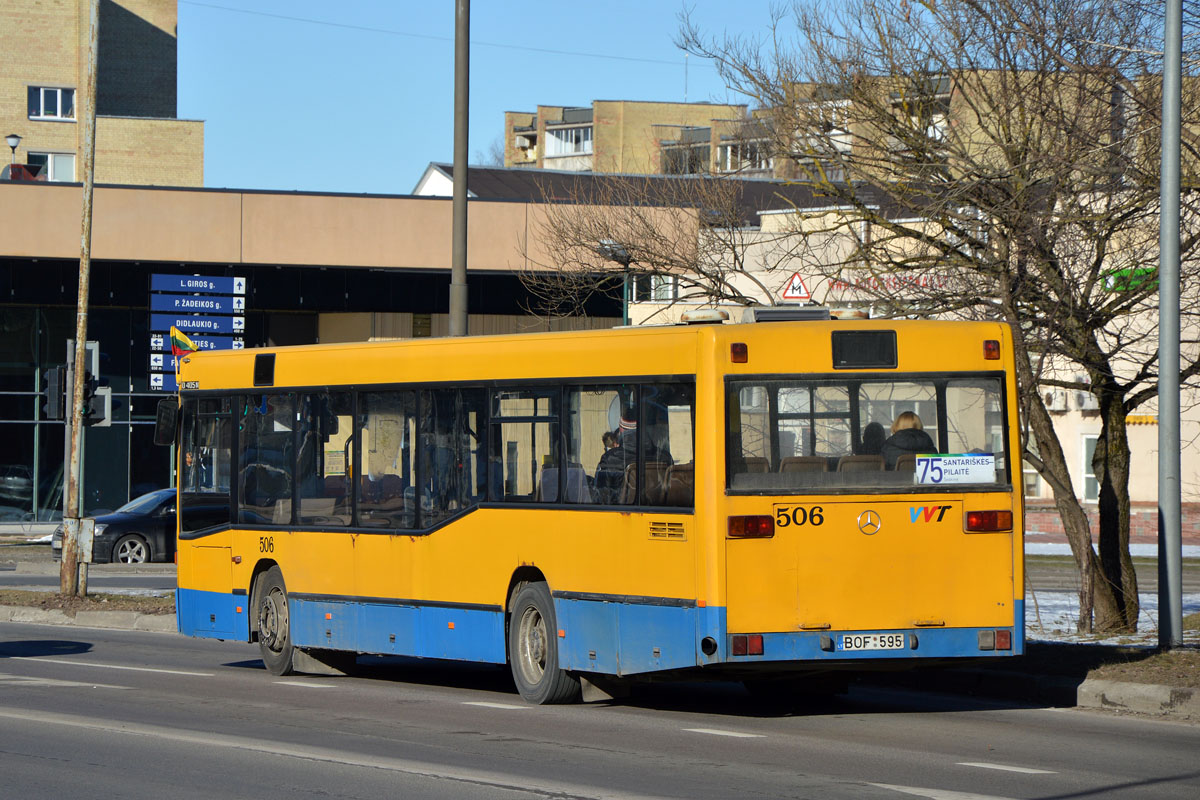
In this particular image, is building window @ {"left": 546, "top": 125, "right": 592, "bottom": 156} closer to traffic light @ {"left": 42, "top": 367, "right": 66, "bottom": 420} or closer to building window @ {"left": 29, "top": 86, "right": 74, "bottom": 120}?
building window @ {"left": 29, "top": 86, "right": 74, "bottom": 120}

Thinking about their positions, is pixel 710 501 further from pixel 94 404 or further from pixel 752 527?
pixel 94 404

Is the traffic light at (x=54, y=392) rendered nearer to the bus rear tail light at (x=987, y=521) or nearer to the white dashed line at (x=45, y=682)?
the white dashed line at (x=45, y=682)

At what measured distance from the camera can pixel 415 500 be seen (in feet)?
43.9

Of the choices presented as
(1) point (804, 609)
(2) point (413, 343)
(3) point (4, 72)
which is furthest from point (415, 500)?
(3) point (4, 72)

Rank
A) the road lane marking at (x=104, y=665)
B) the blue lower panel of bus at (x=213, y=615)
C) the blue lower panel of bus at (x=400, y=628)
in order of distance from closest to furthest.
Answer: the blue lower panel of bus at (x=400, y=628)
the road lane marking at (x=104, y=665)
the blue lower panel of bus at (x=213, y=615)

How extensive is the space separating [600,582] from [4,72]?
183 feet

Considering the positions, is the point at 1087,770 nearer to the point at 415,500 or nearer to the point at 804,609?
the point at 804,609

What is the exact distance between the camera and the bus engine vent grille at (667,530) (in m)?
10.9

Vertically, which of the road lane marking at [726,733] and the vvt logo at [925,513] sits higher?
the vvt logo at [925,513]

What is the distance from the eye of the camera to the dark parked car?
30.8 metres

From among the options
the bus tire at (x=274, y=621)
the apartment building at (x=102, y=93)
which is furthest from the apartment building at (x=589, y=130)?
the bus tire at (x=274, y=621)

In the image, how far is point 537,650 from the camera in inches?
486

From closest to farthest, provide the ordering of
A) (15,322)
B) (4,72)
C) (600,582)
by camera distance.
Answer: (600,582)
(15,322)
(4,72)

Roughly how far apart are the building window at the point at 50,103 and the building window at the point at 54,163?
1389mm
